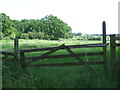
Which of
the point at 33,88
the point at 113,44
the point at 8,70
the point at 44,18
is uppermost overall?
the point at 44,18

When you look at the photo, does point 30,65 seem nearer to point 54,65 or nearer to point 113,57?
point 54,65

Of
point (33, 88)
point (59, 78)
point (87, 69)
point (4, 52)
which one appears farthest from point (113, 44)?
point (4, 52)

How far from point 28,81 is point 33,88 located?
0.30 meters

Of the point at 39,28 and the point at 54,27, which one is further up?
the point at 54,27

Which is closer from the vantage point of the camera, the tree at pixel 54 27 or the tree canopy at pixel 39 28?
the tree canopy at pixel 39 28

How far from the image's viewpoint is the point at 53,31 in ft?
160

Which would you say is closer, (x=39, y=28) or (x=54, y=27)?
(x=39, y=28)

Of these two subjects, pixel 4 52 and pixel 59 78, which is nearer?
pixel 59 78

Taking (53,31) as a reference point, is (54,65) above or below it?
below

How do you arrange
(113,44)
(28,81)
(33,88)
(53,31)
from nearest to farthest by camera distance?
(33,88)
(28,81)
(113,44)
(53,31)

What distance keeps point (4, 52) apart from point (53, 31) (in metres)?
43.5

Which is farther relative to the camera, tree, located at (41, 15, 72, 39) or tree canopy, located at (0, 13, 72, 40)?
tree, located at (41, 15, 72, 39)

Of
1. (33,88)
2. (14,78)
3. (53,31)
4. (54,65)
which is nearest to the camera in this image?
(33,88)

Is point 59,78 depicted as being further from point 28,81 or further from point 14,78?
point 14,78
